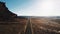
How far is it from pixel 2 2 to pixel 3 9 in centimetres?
Answer: 287

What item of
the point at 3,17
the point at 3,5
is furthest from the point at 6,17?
the point at 3,5

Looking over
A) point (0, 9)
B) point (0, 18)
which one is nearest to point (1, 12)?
point (0, 9)

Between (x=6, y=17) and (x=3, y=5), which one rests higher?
(x=3, y=5)

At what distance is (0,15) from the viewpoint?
174 ft

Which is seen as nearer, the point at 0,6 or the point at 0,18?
the point at 0,18

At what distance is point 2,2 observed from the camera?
56406 mm

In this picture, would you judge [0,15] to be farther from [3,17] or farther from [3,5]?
[3,5]

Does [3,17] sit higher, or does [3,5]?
[3,5]

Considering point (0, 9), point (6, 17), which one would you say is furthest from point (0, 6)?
point (6, 17)

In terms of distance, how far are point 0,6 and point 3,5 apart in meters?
2.10

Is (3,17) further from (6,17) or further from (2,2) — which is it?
(2,2)

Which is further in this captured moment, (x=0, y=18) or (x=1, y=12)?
(x=1, y=12)

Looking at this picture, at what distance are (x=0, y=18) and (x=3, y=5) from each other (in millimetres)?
8105

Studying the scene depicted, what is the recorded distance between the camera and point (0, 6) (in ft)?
180
